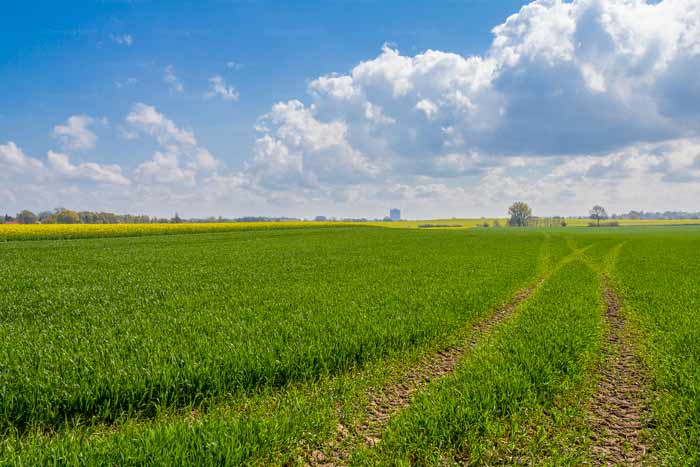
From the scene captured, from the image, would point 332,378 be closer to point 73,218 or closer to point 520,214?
point 73,218

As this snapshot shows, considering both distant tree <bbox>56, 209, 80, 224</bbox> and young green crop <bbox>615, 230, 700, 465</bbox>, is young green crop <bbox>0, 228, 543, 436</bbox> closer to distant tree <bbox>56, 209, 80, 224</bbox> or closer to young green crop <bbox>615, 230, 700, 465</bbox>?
young green crop <bbox>615, 230, 700, 465</bbox>

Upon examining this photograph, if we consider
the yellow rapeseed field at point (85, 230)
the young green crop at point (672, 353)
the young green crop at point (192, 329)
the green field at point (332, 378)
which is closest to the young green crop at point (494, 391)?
the green field at point (332, 378)

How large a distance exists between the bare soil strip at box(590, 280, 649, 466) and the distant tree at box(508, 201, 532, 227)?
18801cm

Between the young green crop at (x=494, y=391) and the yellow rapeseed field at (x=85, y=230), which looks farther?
the yellow rapeseed field at (x=85, y=230)

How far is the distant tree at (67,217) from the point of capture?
112756mm

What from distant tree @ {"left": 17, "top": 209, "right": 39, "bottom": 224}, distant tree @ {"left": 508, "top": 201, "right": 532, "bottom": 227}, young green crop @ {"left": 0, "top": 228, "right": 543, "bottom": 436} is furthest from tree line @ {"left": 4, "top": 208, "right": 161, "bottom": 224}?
distant tree @ {"left": 508, "top": 201, "right": 532, "bottom": 227}

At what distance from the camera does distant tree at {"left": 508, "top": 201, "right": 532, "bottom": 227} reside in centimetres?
17575

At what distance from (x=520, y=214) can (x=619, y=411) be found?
193m

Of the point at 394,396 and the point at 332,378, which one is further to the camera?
the point at 332,378

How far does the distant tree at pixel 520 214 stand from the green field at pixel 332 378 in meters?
183

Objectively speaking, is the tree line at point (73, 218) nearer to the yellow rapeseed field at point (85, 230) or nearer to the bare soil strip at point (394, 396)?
the yellow rapeseed field at point (85, 230)

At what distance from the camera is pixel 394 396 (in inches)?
207

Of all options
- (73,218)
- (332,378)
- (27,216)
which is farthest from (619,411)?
(27,216)

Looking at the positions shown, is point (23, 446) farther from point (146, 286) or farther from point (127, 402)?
point (146, 286)
